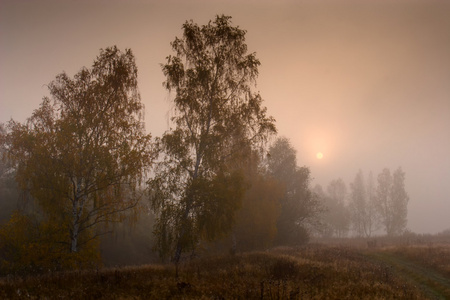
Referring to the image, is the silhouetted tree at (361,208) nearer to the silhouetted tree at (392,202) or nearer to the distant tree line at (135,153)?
the silhouetted tree at (392,202)

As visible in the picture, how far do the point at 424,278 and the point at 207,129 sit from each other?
13962 mm

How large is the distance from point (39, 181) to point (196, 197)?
7.90 m

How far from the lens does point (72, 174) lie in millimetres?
12836

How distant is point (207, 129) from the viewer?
14969 millimetres

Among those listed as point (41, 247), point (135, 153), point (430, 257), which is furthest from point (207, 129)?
point (430, 257)

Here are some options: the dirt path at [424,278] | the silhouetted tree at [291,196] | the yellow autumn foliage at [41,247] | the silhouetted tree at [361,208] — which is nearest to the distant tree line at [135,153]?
the yellow autumn foliage at [41,247]

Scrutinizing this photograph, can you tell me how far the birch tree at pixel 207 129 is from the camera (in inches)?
532

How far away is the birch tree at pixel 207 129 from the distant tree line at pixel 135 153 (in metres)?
0.06

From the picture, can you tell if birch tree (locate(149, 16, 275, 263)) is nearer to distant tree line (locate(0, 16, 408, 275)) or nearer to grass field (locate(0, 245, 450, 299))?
distant tree line (locate(0, 16, 408, 275))

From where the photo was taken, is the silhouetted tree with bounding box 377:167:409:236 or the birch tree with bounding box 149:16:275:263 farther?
the silhouetted tree with bounding box 377:167:409:236

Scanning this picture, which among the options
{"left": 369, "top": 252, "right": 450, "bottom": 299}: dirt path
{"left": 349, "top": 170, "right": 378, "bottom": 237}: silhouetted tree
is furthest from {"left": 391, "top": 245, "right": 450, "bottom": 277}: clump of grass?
{"left": 349, "top": 170, "right": 378, "bottom": 237}: silhouetted tree

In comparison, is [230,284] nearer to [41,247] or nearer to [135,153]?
[135,153]

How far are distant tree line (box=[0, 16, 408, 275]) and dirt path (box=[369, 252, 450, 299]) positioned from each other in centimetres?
937

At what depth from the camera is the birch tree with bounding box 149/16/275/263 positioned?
13523mm
